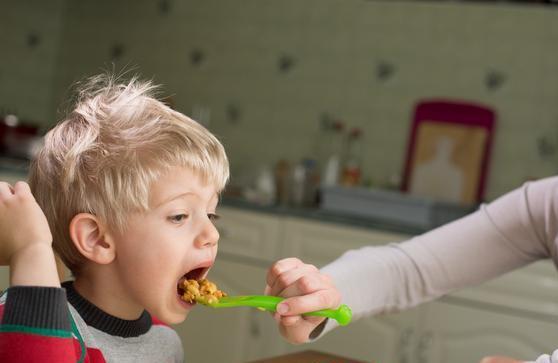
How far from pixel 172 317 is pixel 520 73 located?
2.33 meters

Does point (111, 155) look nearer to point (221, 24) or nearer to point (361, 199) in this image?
point (361, 199)

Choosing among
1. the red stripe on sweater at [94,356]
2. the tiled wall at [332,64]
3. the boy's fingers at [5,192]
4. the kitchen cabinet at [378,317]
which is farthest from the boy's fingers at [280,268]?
the tiled wall at [332,64]

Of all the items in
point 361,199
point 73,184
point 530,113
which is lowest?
point 361,199

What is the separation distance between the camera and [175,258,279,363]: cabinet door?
9.43 feet

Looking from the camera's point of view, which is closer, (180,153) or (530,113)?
(180,153)

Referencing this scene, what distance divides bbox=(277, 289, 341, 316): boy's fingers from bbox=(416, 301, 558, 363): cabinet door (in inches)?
61.0

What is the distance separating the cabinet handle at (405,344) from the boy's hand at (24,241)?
1.96 meters

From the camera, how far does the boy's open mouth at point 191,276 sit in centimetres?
101

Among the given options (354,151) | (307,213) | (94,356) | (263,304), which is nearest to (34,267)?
(94,356)

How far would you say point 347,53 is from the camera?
11.1 ft

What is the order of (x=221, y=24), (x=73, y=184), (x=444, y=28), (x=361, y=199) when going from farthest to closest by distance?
(x=221, y=24)
(x=444, y=28)
(x=361, y=199)
(x=73, y=184)

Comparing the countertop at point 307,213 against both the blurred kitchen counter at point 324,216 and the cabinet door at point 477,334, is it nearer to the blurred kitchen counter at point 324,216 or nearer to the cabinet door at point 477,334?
the blurred kitchen counter at point 324,216

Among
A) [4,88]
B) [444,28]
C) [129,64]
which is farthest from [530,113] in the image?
[4,88]

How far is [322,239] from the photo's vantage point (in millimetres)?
2830
